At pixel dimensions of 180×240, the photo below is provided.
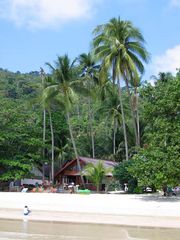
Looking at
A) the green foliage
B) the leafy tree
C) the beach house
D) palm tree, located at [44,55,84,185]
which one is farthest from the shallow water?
the beach house

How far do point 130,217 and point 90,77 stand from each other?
27814 millimetres

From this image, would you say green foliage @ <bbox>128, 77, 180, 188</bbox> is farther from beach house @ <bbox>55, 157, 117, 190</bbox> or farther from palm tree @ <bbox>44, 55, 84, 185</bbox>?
beach house @ <bbox>55, 157, 117, 190</bbox>

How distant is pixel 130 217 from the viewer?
71.2ft

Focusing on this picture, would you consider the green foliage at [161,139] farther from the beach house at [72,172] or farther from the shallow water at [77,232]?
the beach house at [72,172]

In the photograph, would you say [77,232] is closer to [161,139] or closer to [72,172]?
[161,139]

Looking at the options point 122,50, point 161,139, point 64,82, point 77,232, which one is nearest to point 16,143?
point 64,82

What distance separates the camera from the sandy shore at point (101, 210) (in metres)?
21.2

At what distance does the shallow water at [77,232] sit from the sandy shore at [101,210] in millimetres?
1144

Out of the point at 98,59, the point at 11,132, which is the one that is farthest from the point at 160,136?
the point at 11,132

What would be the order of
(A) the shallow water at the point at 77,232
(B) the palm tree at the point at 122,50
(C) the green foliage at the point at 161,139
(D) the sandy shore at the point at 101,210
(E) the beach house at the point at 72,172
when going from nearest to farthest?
1. (A) the shallow water at the point at 77,232
2. (D) the sandy shore at the point at 101,210
3. (C) the green foliage at the point at 161,139
4. (B) the palm tree at the point at 122,50
5. (E) the beach house at the point at 72,172

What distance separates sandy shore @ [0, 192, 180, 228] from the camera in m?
21.2

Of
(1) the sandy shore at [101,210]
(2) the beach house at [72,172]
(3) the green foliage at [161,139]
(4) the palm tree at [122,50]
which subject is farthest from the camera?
(2) the beach house at [72,172]

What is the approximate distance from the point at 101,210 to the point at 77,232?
4.64 metres

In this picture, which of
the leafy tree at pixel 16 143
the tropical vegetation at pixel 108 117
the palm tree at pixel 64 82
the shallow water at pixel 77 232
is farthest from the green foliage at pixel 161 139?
the leafy tree at pixel 16 143
